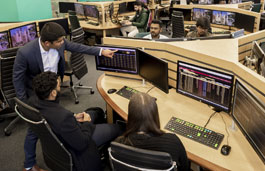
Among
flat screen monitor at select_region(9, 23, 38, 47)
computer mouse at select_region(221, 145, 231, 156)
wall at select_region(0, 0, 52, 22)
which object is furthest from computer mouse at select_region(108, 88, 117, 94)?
wall at select_region(0, 0, 52, 22)

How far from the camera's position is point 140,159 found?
58.6 inches

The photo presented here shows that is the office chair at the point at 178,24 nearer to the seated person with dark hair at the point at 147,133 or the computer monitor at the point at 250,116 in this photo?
the computer monitor at the point at 250,116

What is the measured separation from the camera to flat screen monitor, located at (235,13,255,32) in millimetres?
4863

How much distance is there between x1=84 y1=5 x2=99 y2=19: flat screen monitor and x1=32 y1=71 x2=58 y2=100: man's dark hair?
15.2ft

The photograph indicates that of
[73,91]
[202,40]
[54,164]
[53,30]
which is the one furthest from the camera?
[73,91]

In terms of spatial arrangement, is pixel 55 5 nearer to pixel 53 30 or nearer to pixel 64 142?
pixel 53 30

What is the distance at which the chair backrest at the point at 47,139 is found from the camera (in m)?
1.87

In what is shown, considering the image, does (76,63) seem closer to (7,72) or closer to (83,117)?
(7,72)

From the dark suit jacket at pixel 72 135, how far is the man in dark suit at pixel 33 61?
→ 0.57m

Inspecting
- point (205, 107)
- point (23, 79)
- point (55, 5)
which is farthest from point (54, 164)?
point (55, 5)

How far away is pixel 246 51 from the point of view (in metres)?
2.96

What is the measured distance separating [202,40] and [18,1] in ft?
16.1

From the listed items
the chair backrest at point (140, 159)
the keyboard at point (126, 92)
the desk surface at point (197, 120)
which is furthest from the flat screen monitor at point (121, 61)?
the chair backrest at point (140, 159)

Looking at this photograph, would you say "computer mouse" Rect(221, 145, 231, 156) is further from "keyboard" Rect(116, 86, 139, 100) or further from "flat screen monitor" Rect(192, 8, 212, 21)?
"flat screen monitor" Rect(192, 8, 212, 21)
